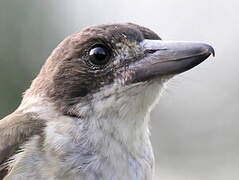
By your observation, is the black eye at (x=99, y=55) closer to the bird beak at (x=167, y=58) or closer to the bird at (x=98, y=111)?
the bird at (x=98, y=111)

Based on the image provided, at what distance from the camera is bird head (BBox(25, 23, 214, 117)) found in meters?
4.23

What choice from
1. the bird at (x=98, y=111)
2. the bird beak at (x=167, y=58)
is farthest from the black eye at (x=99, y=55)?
the bird beak at (x=167, y=58)

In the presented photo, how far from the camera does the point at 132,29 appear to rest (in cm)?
449

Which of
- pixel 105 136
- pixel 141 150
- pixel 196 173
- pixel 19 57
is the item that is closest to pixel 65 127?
pixel 105 136

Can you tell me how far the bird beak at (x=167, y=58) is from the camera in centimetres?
415

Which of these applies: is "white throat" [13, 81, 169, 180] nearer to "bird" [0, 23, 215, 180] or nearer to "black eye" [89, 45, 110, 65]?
"bird" [0, 23, 215, 180]

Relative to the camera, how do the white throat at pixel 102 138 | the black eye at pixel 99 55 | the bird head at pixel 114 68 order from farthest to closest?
the black eye at pixel 99 55
the bird head at pixel 114 68
the white throat at pixel 102 138

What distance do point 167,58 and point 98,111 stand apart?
540 mm

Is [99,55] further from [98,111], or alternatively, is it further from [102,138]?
[102,138]

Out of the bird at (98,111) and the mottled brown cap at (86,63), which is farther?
the mottled brown cap at (86,63)

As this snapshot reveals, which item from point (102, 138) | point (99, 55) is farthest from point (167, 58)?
point (102, 138)

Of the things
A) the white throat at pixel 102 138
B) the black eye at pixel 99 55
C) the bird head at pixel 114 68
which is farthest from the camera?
the black eye at pixel 99 55

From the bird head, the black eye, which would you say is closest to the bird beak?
the bird head

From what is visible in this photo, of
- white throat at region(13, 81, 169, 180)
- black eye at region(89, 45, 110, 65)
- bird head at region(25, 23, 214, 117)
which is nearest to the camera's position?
white throat at region(13, 81, 169, 180)
